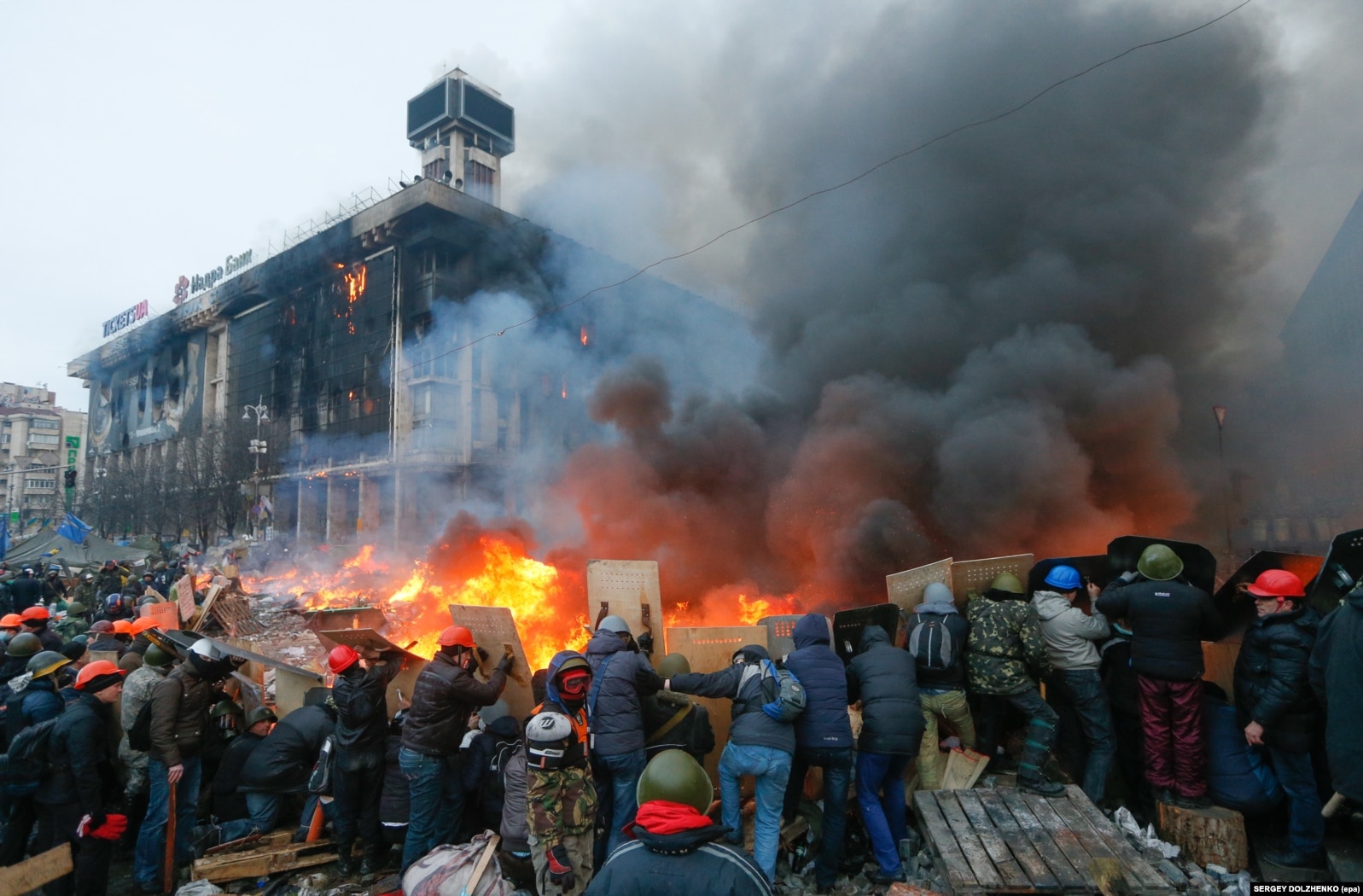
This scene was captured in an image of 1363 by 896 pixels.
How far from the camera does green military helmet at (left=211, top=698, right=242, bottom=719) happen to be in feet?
19.5

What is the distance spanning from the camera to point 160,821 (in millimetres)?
5188

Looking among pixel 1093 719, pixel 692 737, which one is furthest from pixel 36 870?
pixel 1093 719

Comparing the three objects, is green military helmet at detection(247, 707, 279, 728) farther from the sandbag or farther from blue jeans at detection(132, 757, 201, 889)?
the sandbag

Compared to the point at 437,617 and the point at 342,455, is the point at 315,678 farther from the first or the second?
the point at 342,455

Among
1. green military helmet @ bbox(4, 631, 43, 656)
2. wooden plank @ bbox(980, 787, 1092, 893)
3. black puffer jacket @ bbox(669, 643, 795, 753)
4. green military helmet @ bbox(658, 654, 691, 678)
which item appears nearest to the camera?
wooden plank @ bbox(980, 787, 1092, 893)

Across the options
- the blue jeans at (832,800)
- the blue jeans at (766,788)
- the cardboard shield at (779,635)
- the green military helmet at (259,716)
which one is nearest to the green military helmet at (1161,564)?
the blue jeans at (832,800)

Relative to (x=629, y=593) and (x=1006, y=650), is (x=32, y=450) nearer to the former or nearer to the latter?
(x=629, y=593)

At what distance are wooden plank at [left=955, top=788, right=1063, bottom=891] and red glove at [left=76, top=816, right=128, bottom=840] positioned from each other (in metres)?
6.07

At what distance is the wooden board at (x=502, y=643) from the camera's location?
620cm

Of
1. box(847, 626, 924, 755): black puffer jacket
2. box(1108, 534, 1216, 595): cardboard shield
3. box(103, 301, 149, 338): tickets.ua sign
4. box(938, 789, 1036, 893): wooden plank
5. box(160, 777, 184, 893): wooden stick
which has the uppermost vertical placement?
box(103, 301, 149, 338): tickets.ua sign

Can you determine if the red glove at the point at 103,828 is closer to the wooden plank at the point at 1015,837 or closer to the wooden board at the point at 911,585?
the wooden plank at the point at 1015,837

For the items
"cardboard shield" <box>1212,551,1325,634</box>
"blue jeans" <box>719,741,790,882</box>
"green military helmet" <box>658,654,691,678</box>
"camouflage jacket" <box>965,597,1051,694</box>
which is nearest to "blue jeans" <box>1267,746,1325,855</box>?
"cardboard shield" <box>1212,551,1325,634</box>

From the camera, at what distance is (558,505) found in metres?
16.3

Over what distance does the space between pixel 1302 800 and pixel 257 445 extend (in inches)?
1748
